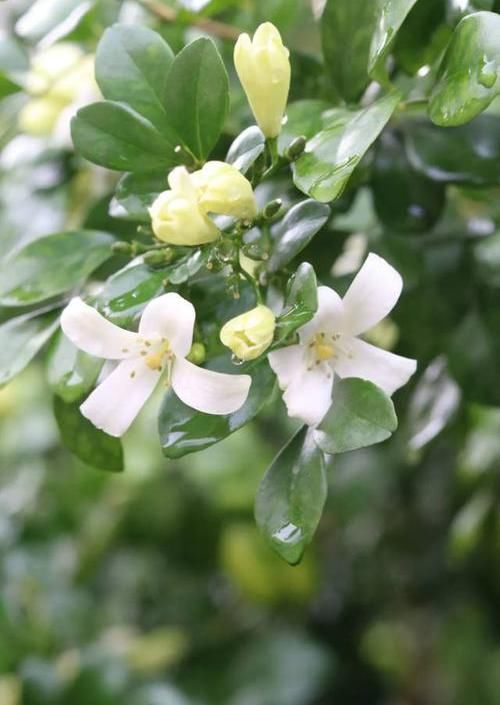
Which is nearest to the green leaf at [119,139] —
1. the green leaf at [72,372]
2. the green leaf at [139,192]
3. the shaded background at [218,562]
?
the green leaf at [139,192]

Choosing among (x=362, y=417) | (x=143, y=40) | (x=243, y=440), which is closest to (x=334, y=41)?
(x=143, y=40)

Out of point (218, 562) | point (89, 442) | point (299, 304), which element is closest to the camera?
point (299, 304)

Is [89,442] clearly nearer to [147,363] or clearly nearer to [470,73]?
[147,363]

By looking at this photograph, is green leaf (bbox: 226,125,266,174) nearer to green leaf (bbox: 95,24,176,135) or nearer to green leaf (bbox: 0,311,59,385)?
green leaf (bbox: 95,24,176,135)

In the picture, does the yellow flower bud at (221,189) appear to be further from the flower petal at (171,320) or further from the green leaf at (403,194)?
the green leaf at (403,194)

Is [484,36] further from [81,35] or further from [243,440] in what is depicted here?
[243,440]

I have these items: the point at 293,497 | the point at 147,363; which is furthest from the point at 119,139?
the point at 293,497

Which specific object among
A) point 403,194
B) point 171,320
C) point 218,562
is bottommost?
point 218,562
